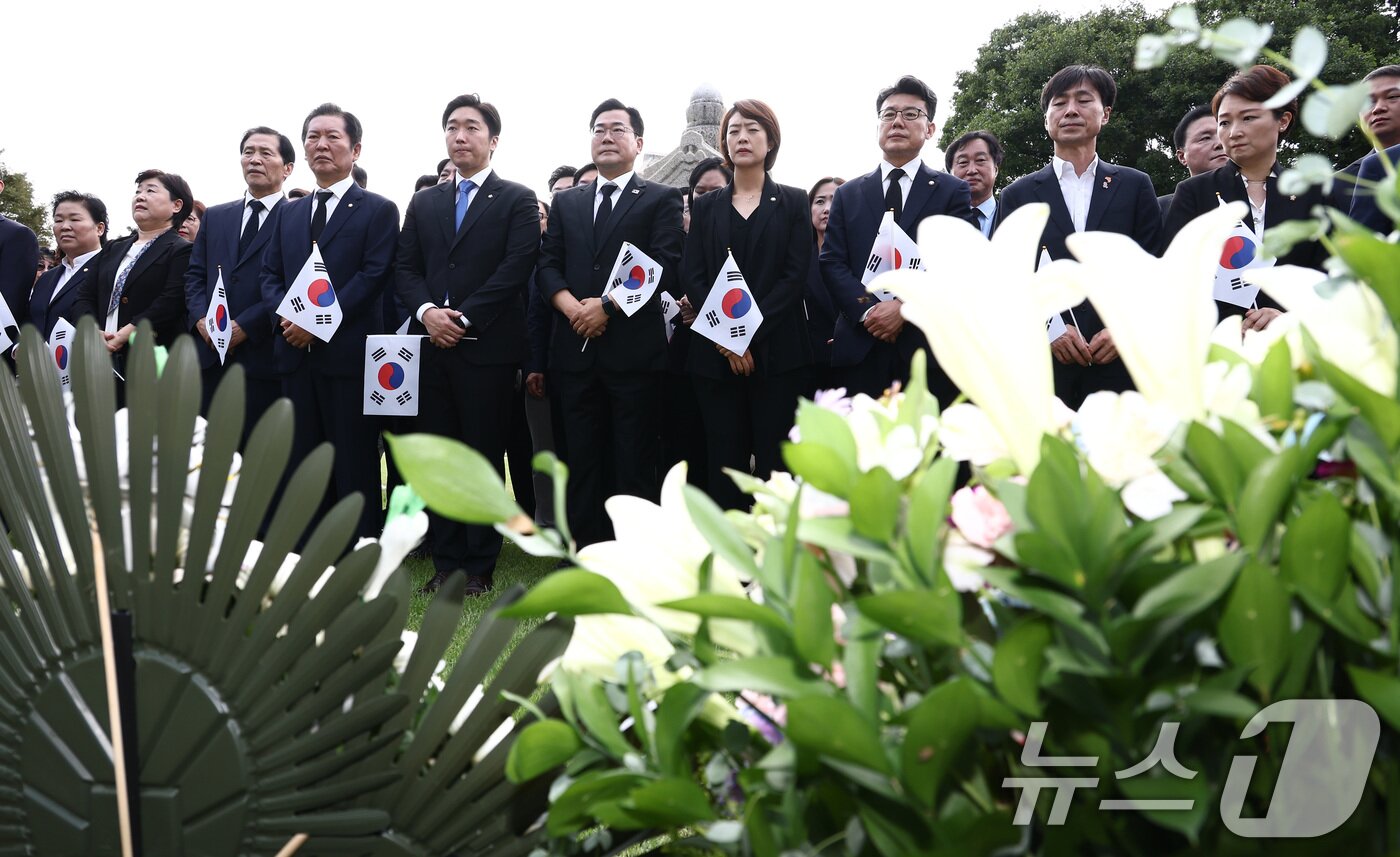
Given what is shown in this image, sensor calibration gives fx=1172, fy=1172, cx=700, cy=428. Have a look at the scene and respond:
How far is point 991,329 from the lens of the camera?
62 cm

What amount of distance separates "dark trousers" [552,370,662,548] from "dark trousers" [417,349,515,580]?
0.35 meters

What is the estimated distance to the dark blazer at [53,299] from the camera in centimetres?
787

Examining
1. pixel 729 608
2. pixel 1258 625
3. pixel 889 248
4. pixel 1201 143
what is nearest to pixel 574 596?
pixel 729 608

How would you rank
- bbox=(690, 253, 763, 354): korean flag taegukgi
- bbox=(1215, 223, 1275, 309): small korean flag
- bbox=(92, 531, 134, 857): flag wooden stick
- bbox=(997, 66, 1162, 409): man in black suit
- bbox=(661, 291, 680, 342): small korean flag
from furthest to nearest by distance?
bbox=(661, 291, 680, 342): small korean flag
bbox=(690, 253, 763, 354): korean flag taegukgi
bbox=(997, 66, 1162, 409): man in black suit
bbox=(1215, 223, 1275, 309): small korean flag
bbox=(92, 531, 134, 857): flag wooden stick

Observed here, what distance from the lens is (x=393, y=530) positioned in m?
0.88

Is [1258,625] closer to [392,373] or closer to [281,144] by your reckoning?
[392,373]

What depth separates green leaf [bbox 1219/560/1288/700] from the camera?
0.48 metres

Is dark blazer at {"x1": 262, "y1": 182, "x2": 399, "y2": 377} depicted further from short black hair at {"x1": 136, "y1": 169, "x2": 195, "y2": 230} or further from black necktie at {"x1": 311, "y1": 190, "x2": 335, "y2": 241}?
short black hair at {"x1": 136, "y1": 169, "x2": 195, "y2": 230}

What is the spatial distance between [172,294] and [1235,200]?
19.5ft

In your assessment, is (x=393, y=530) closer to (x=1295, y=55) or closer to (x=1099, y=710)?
(x=1099, y=710)

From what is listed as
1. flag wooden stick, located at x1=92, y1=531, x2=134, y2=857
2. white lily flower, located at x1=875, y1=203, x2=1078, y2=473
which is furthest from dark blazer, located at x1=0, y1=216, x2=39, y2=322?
white lily flower, located at x1=875, y1=203, x2=1078, y2=473

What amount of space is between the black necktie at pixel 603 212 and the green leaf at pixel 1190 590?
5.73 metres

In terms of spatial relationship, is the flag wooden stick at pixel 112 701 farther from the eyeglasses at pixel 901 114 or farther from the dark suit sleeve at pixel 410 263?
the eyeglasses at pixel 901 114

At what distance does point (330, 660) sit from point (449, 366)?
17.2 feet
